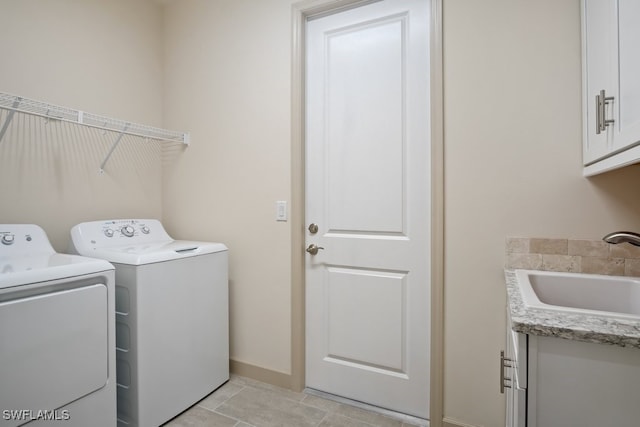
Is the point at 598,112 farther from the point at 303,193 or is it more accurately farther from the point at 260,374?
the point at 260,374

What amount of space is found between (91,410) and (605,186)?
231 cm

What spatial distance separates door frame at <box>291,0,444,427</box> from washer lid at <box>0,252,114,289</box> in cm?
99

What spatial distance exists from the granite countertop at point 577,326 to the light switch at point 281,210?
138cm

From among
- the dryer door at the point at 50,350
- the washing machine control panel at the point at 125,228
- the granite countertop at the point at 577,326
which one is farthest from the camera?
the washing machine control panel at the point at 125,228

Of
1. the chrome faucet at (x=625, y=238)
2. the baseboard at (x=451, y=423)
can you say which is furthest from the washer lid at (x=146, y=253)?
the chrome faucet at (x=625, y=238)

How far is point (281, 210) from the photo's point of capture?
2.04 m

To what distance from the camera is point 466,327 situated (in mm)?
1595

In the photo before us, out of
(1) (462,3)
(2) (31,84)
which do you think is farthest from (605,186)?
(2) (31,84)

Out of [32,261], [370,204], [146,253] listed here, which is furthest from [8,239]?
[370,204]

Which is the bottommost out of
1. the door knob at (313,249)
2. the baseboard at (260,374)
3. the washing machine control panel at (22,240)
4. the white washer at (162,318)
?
the baseboard at (260,374)

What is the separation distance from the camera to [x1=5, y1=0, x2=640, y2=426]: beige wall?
4.70 feet

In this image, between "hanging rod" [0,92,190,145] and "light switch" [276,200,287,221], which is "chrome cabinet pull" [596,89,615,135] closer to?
"light switch" [276,200,287,221]

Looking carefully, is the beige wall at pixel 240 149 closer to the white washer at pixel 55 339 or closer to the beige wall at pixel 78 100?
the beige wall at pixel 78 100

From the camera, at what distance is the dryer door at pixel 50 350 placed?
44.6 inches
